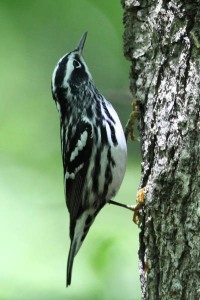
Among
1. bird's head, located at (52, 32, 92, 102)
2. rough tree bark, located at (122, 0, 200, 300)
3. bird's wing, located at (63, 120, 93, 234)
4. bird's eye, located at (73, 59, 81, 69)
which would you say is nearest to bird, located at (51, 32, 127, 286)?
bird's wing, located at (63, 120, 93, 234)

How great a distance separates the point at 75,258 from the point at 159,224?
101 centimetres

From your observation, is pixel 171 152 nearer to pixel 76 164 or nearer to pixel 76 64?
pixel 76 164

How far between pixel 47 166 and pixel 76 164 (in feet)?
0.57

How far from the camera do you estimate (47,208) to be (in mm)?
4691

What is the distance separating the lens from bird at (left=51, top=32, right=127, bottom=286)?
4848 millimetres

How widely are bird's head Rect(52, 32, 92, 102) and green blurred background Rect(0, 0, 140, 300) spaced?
215mm

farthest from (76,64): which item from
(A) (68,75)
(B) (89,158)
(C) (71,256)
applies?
(C) (71,256)

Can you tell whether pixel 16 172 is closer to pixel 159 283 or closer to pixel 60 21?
pixel 60 21

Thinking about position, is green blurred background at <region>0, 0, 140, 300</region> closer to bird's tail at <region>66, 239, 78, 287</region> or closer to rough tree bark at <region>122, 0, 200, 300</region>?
bird's tail at <region>66, 239, 78, 287</region>

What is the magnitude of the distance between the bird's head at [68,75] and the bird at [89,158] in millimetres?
120

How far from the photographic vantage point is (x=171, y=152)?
364 cm

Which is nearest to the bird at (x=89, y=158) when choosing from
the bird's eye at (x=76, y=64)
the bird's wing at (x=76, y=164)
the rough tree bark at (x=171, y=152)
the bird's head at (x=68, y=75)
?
the bird's wing at (x=76, y=164)

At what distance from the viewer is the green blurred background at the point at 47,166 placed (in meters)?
4.19

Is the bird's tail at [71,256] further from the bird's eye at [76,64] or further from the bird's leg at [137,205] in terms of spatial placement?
the bird's eye at [76,64]
